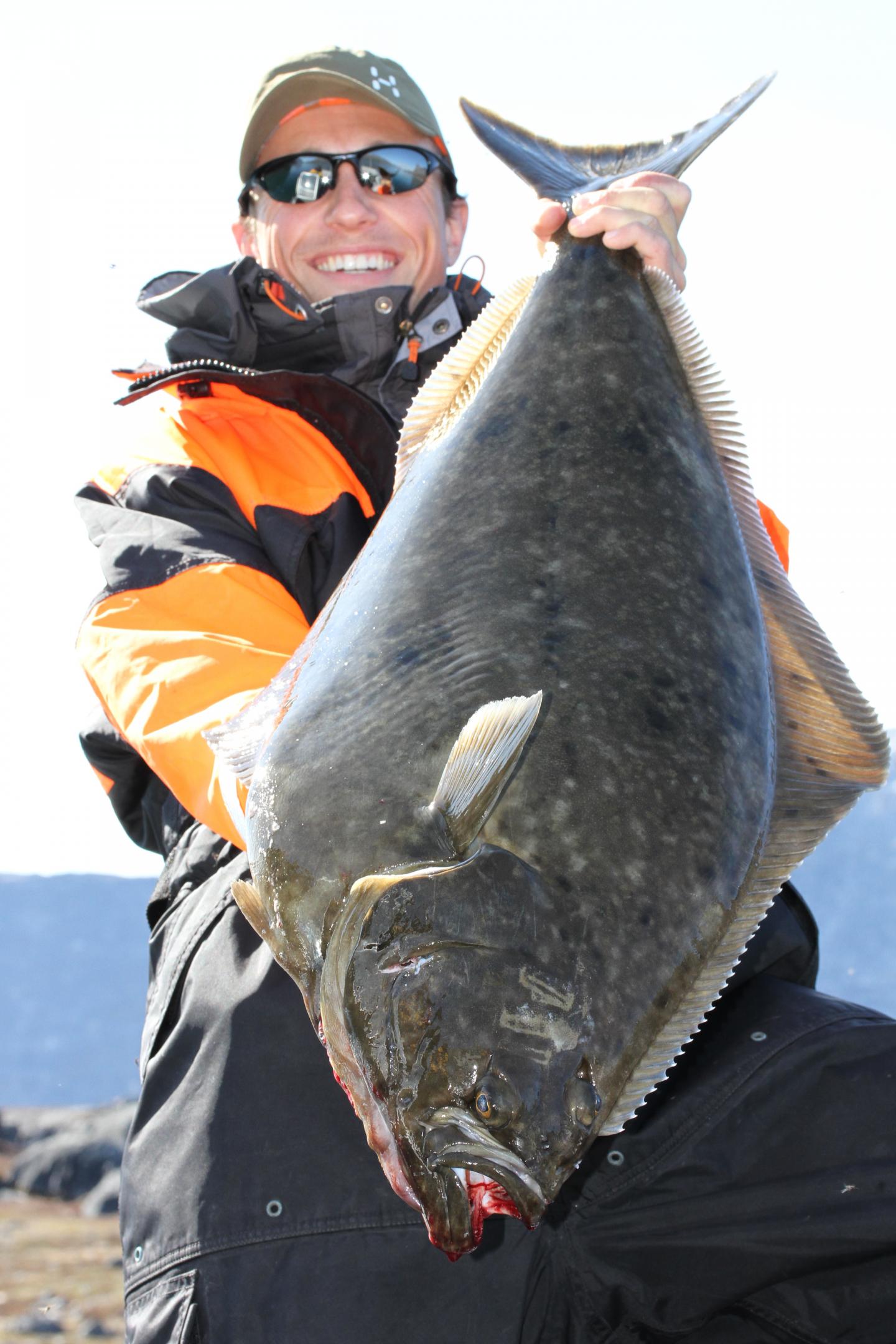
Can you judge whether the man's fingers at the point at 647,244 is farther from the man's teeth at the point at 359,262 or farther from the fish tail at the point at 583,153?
the man's teeth at the point at 359,262

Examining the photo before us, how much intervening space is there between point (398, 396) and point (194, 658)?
4.47 feet

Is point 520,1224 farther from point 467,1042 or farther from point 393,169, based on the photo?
point 393,169

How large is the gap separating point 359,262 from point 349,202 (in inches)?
7.0

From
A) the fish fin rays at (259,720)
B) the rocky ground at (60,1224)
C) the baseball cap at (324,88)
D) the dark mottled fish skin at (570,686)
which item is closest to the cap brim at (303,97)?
the baseball cap at (324,88)

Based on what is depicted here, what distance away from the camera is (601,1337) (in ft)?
7.16

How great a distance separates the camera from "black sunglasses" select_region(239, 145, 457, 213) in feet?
12.1

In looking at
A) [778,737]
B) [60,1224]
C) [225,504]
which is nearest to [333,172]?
[225,504]

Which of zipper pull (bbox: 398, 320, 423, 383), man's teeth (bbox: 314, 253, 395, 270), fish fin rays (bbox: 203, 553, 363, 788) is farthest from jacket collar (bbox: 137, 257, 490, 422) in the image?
fish fin rays (bbox: 203, 553, 363, 788)

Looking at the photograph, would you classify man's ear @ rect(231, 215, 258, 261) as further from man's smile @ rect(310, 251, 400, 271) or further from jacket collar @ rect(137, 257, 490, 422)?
jacket collar @ rect(137, 257, 490, 422)

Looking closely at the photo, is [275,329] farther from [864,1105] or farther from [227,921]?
[864,1105]

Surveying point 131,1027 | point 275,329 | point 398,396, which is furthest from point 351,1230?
point 131,1027

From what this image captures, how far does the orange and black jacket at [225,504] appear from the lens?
2260mm

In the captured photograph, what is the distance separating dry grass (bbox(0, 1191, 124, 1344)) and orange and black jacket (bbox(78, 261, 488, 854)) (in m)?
6.70

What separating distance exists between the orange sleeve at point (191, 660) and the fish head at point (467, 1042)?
59cm
